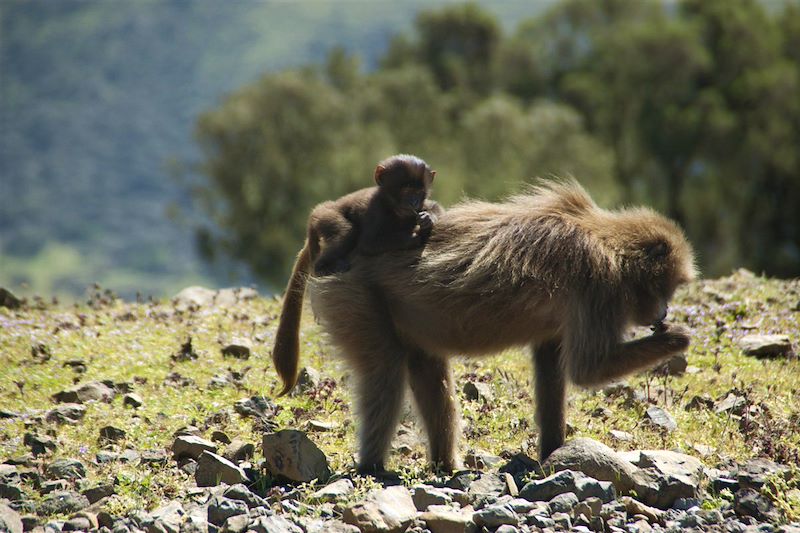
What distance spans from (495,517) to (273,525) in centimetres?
122

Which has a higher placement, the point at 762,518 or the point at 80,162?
the point at 80,162

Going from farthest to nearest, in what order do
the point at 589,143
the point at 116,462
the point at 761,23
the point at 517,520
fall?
the point at 761,23 → the point at 589,143 → the point at 116,462 → the point at 517,520

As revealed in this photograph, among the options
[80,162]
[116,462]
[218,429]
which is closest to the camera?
[116,462]

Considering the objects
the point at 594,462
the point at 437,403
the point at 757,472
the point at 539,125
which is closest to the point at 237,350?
the point at 437,403

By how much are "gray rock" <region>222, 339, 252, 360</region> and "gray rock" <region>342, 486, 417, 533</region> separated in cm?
358

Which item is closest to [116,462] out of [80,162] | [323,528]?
[323,528]

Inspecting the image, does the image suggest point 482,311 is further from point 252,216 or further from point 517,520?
point 252,216

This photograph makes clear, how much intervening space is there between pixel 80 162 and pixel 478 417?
569 ft

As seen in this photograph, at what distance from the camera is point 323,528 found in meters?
5.17

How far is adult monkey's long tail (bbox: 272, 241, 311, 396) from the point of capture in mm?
6656

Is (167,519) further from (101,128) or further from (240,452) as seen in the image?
(101,128)

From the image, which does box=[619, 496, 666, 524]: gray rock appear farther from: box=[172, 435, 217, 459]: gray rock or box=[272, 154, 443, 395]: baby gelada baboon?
box=[172, 435, 217, 459]: gray rock

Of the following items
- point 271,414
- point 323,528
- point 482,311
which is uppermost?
point 482,311

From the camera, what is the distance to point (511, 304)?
637 centimetres
